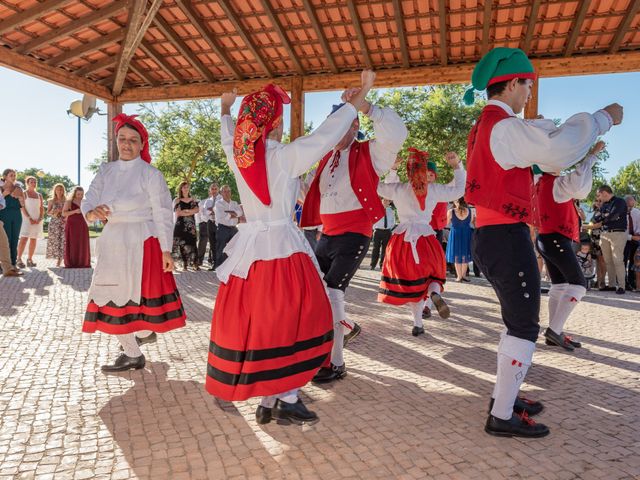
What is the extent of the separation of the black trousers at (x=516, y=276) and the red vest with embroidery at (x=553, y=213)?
219 cm

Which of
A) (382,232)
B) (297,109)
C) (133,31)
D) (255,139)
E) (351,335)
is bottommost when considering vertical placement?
(351,335)

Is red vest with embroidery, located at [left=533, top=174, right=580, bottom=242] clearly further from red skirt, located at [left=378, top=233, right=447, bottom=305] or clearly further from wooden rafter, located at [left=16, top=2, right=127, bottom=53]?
wooden rafter, located at [left=16, top=2, right=127, bottom=53]

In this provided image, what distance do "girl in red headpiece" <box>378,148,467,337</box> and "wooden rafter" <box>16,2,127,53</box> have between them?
21.5 ft

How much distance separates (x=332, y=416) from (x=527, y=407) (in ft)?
3.85

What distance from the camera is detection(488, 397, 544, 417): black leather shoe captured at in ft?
9.43

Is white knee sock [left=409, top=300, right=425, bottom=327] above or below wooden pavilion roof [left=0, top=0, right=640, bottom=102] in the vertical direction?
below

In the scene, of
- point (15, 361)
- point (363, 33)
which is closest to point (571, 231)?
point (15, 361)

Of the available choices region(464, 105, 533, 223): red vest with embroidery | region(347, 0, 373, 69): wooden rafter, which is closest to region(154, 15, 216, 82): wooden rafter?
region(347, 0, 373, 69): wooden rafter

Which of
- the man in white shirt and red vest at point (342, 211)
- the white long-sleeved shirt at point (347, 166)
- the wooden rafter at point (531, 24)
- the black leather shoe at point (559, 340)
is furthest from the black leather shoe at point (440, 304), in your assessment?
the wooden rafter at point (531, 24)

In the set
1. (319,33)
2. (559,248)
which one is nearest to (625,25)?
(319,33)

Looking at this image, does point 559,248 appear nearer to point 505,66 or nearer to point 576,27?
point 505,66

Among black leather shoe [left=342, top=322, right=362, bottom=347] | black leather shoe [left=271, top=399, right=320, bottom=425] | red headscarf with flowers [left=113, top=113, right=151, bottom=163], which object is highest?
red headscarf with flowers [left=113, top=113, right=151, bottom=163]

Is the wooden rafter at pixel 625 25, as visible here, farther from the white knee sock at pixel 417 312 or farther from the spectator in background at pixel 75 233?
the spectator in background at pixel 75 233

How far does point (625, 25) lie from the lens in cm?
753
